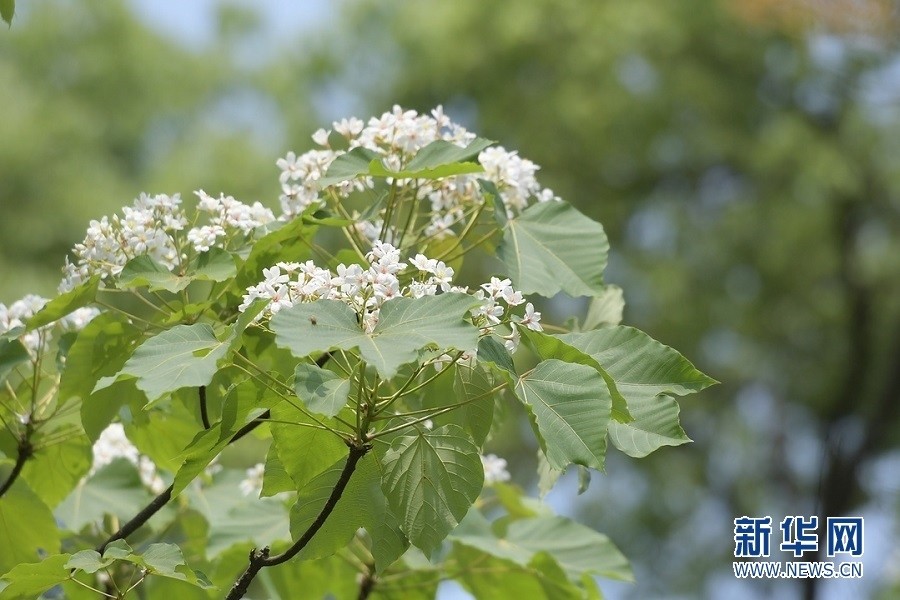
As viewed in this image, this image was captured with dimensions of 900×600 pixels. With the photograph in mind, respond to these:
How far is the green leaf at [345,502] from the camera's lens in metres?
1.30

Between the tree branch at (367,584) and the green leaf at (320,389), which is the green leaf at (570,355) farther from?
the tree branch at (367,584)

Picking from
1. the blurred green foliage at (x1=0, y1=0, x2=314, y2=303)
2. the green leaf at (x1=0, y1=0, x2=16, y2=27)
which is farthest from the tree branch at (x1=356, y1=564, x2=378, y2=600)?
the blurred green foliage at (x1=0, y1=0, x2=314, y2=303)

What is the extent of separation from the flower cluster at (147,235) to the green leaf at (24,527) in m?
0.39

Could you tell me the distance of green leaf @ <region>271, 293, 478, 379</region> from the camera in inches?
40.5

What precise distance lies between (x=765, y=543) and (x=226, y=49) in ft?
34.9

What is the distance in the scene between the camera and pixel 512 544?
1.91 meters

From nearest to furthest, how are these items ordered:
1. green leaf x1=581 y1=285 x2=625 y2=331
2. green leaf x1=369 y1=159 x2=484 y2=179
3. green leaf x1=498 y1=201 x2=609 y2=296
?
green leaf x1=369 y1=159 x2=484 y2=179
green leaf x1=498 y1=201 x2=609 y2=296
green leaf x1=581 y1=285 x2=625 y2=331

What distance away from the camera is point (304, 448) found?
126 centimetres

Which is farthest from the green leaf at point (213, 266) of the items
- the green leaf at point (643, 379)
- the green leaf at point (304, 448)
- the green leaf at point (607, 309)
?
the green leaf at point (607, 309)

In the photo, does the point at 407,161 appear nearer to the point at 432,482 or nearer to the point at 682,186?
the point at 432,482

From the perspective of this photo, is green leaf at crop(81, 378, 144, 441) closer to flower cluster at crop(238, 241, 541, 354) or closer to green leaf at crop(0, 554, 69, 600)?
green leaf at crop(0, 554, 69, 600)

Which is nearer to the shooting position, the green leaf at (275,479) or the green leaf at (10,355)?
the green leaf at (275,479)

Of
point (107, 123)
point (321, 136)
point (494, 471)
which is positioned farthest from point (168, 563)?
point (107, 123)

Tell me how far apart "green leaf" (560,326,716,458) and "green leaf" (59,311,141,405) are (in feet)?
1.85
